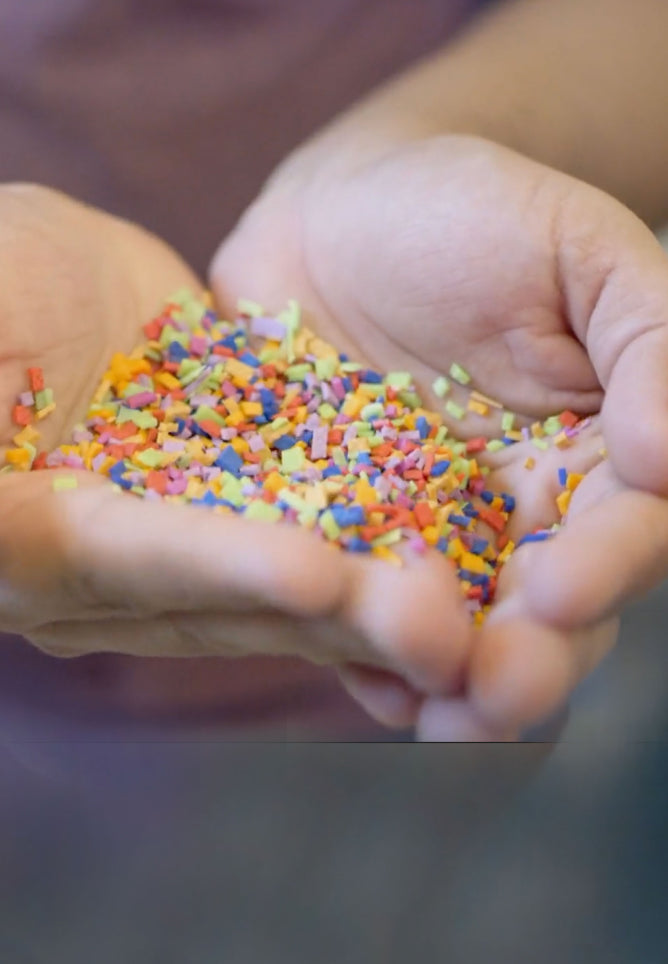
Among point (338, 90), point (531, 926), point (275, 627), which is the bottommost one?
point (531, 926)

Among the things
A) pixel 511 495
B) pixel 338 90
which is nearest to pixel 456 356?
pixel 511 495

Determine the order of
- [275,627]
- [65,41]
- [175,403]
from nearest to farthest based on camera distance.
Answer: [275,627]
[175,403]
[65,41]

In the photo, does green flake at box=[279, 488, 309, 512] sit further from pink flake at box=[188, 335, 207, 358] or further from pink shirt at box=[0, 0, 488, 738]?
pink shirt at box=[0, 0, 488, 738]

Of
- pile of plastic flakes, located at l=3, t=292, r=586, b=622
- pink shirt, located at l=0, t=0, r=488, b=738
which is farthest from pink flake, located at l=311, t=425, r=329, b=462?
pink shirt, located at l=0, t=0, r=488, b=738

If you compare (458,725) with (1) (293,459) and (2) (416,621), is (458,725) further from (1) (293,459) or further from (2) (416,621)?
(1) (293,459)

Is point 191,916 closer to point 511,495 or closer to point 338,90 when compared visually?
point 511,495

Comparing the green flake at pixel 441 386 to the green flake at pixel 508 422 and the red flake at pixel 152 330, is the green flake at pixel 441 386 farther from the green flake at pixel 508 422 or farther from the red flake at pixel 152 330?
the red flake at pixel 152 330
